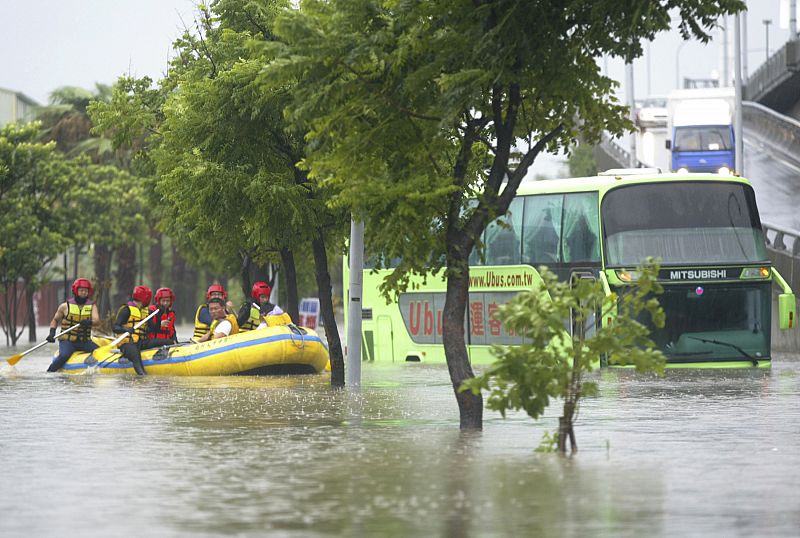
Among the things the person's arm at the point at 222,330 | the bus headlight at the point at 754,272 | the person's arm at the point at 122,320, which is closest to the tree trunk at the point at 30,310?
the person's arm at the point at 122,320

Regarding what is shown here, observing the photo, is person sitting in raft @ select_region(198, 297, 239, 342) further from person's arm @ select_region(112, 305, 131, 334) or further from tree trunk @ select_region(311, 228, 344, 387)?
tree trunk @ select_region(311, 228, 344, 387)

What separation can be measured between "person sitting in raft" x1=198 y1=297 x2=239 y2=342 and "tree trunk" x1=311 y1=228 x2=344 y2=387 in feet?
17.4

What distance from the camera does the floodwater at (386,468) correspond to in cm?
964

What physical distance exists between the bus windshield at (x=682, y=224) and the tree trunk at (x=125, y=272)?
39.2 m

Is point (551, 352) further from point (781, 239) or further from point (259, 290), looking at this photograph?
point (781, 239)

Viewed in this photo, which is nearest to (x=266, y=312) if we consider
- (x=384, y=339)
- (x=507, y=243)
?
(x=507, y=243)

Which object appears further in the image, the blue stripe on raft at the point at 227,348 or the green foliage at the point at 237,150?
the blue stripe on raft at the point at 227,348

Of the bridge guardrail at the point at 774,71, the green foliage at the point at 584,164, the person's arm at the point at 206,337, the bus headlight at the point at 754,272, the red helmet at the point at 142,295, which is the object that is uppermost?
the bridge guardrail at the point at 774,71

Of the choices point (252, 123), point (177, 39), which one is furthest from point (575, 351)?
point (177, 39)

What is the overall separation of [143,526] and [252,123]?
43.2 feet

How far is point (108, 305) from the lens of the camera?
220ft

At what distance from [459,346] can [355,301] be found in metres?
8.34

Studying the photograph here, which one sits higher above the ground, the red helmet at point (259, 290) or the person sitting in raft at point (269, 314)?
the red helmet at point (259, 290)

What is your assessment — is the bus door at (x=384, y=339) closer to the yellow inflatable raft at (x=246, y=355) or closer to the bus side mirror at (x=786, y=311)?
the yellow inflatable raft at (x=246, y=355)
